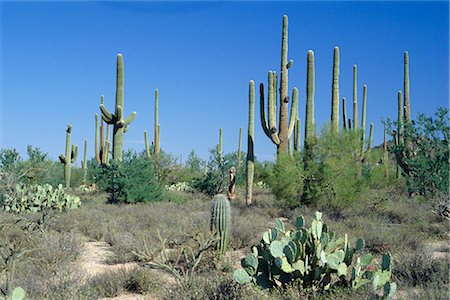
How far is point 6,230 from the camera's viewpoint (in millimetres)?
11062

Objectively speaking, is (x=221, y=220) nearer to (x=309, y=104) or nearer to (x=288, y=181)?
(x=288, y=181)

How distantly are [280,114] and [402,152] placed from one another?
18.7 ft

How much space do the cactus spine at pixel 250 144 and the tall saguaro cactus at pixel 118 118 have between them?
4970 millimetres

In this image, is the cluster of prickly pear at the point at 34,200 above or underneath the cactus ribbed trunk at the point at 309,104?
underneath

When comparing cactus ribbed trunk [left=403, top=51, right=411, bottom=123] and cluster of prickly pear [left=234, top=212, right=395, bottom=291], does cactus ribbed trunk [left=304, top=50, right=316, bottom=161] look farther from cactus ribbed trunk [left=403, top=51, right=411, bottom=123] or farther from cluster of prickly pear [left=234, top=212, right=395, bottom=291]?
cluster of prickly pear [left=234, top=212, right=395, bottom=291]

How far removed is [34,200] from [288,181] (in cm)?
808

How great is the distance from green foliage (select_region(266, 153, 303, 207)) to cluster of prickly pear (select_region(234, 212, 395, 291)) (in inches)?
396

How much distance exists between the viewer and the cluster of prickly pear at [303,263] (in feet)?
20.1

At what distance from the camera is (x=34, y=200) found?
1571cm

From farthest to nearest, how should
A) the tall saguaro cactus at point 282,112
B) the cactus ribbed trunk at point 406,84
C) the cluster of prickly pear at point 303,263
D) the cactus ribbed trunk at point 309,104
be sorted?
1. the cactus ribbed trunk at point 406,84
2. the tall saguaro cactus at point 282,112
3. the cactus ribbed trunk at point 309,104
4. the cluster of prickly pear at point 303,263

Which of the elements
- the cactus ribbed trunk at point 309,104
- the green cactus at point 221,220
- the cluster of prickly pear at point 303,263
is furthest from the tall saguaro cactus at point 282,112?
the cluster of prickly pear at point 303,263

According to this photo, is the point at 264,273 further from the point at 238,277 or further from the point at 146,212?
the point at 146,212

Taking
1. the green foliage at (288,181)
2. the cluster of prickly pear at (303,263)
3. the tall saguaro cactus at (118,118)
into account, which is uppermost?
the tall saguaro cactus at (118,118)

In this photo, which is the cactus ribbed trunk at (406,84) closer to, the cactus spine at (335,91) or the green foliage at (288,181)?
the cactus spine at (335,91)
